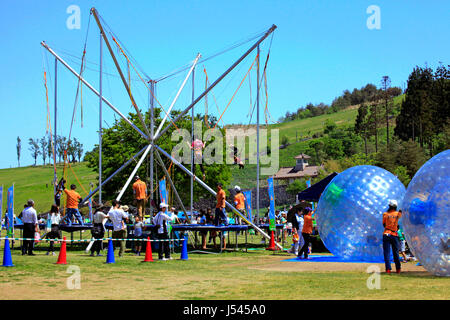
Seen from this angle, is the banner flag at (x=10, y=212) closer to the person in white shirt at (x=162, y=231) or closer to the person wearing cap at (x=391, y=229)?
the person in white shirt at (x=162, y=231)

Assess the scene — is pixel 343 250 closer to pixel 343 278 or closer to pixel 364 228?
pixel 364 228

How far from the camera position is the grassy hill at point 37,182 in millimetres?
95469

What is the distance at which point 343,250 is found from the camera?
56.5 ft

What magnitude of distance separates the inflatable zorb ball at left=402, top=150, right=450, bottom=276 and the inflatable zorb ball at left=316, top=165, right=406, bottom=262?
3542mm

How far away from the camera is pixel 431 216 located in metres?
12.3

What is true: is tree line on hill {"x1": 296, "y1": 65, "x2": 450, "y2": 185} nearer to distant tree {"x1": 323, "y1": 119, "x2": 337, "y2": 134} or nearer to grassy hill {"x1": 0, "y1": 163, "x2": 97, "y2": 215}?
distant tree {"x1": 323, "y1": 119, "x2": 337, "y2": 134}

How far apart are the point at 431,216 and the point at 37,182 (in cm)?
11553

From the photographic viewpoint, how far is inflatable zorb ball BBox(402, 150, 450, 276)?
12.1m

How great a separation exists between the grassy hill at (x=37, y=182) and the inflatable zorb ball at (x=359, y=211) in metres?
69.5

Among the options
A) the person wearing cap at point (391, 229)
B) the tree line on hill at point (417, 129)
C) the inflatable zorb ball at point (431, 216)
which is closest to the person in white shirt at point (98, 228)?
the person wearing cap at point (391, 229)

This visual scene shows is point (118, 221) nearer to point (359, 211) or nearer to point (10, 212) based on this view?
point (10, 212)

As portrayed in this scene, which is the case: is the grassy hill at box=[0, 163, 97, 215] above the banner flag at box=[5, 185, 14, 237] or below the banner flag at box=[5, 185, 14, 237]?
above
